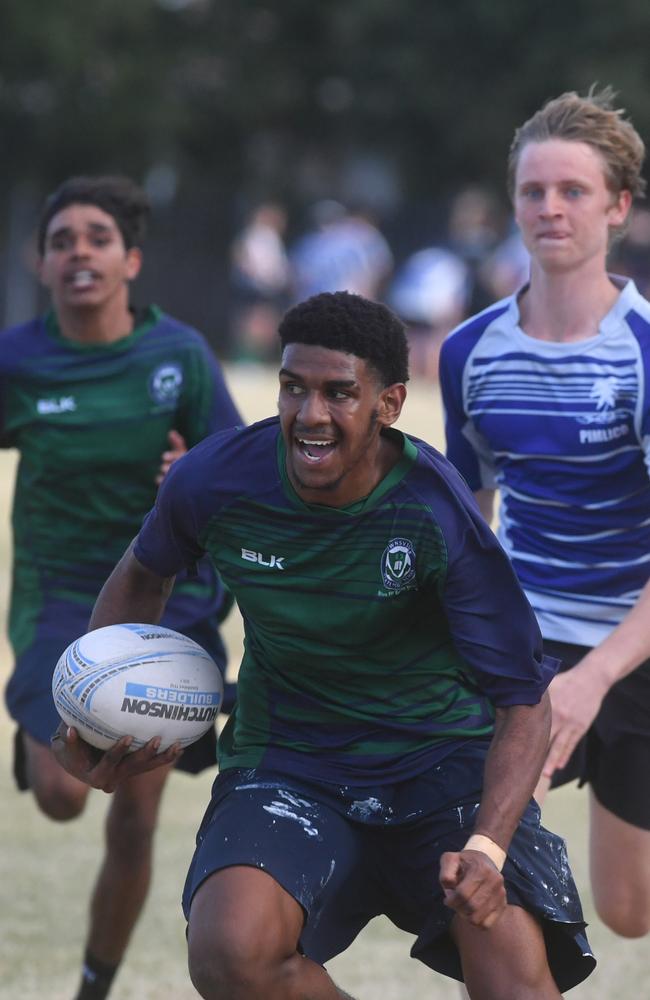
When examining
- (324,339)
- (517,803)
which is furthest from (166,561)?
(517,803)

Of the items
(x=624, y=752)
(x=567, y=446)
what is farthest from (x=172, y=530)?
(x=624, y=752)

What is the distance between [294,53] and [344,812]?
33.7 metres

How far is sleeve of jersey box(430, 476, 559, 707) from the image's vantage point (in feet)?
12.9

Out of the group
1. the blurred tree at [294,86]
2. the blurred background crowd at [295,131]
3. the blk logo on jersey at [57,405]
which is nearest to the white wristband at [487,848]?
the blk logo on jersey at [57,405]

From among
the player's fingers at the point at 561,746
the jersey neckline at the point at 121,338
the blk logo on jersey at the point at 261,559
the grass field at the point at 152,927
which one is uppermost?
the jersey neckline at the point at 121,338

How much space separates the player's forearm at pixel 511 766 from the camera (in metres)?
3.77

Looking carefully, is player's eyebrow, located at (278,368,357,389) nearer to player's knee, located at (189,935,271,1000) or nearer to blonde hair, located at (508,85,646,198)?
player's knee, located at (189,935,271,1000)

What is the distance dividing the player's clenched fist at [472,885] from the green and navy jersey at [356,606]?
1.38 feet

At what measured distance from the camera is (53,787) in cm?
559

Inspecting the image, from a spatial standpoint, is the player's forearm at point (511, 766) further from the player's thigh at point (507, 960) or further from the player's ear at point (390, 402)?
the player's ear at point (390, 402)

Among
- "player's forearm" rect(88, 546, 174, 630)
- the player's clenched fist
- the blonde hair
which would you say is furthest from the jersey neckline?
the player's clenched fist

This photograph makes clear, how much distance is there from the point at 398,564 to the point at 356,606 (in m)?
0.14

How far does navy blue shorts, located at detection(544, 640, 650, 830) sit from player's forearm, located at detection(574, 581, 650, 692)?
0.68 meters

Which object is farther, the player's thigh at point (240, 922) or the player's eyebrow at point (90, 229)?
the player's eyebrow at point (90, 229)
